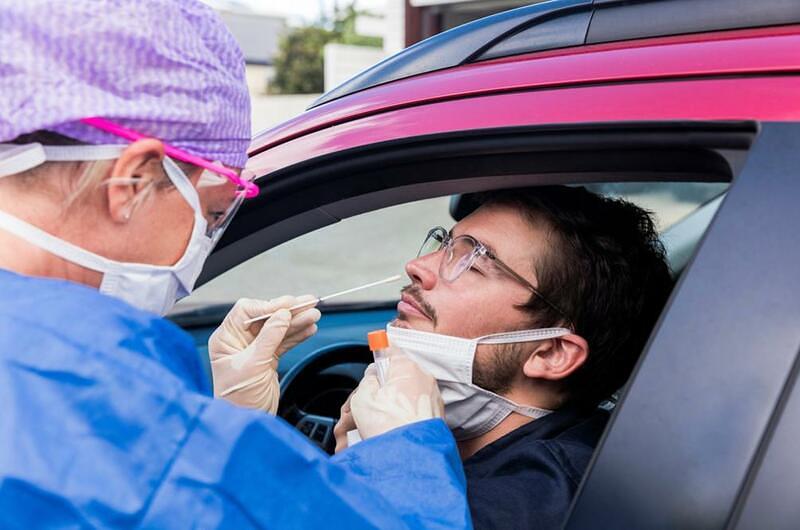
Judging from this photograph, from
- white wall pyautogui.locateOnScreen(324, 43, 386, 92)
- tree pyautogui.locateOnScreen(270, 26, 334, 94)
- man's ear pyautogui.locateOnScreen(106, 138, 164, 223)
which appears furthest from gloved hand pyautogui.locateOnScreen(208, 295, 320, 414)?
tree pyautogui.locateOnScreen(270, 26, 334, 94)

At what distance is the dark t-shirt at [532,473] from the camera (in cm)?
148

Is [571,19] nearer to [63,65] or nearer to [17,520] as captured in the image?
[63,65]

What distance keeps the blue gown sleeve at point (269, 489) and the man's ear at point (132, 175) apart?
0.35 meters

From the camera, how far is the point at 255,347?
6.17 feet

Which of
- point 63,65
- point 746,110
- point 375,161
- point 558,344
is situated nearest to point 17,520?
point 63,65

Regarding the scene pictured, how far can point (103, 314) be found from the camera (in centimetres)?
107

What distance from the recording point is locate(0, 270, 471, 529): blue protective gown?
3.22 feet

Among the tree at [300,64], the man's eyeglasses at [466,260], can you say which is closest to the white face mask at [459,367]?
the man's eyeglasses at [466,260]

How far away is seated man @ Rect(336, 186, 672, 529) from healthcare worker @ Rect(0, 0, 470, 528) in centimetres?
40

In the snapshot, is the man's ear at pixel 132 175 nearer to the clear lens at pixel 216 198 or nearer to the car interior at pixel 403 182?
the clear lens at pixel 216 198

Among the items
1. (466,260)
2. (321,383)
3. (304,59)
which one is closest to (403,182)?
A: (466,260)

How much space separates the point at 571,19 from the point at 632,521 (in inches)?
37.0

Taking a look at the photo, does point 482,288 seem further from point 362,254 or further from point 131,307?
point 362,254

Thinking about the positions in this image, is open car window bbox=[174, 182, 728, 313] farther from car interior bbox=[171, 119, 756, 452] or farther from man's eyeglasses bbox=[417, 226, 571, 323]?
man's eyeglasses bbox=[417, 226, 571, 323]
